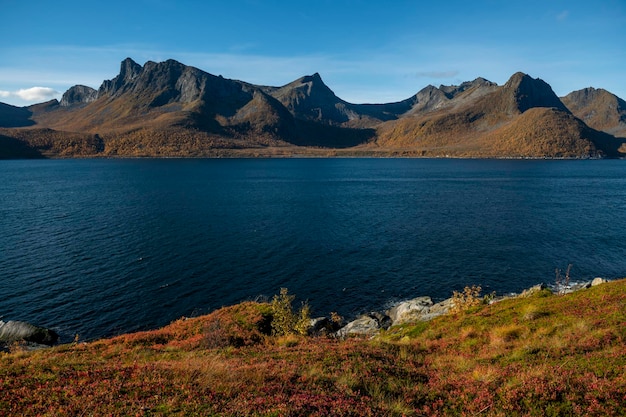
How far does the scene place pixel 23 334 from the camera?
32938 mm

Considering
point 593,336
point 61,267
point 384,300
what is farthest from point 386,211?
point 593,336

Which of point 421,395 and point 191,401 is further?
point 421,395

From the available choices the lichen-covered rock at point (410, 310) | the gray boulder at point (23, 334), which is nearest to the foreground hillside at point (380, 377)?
the gray boulder at point (23, 334)

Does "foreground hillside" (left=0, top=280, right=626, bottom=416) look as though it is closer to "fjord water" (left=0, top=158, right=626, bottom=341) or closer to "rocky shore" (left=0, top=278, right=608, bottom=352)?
"rocky shore" (left=0, top=278, right=608, bottom=352)

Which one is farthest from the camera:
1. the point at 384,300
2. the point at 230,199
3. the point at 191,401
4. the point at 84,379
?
the point at 230,199

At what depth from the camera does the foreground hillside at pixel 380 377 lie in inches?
504

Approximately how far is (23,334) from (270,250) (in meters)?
35.8

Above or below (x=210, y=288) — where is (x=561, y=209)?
above

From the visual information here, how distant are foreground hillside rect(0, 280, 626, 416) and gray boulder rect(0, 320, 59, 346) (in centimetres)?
1145

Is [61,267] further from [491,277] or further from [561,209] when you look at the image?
[561,209]

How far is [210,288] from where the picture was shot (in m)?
48.6

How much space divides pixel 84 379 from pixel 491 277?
5045cm

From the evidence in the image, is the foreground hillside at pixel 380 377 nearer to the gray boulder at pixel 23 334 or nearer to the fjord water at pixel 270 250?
the gray boulder at pixel 23 334

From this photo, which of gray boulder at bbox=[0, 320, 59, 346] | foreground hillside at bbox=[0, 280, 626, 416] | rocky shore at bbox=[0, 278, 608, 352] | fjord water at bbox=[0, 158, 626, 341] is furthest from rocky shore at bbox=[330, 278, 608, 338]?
gray boulder at bbox=[0, 320, 59, 346]
